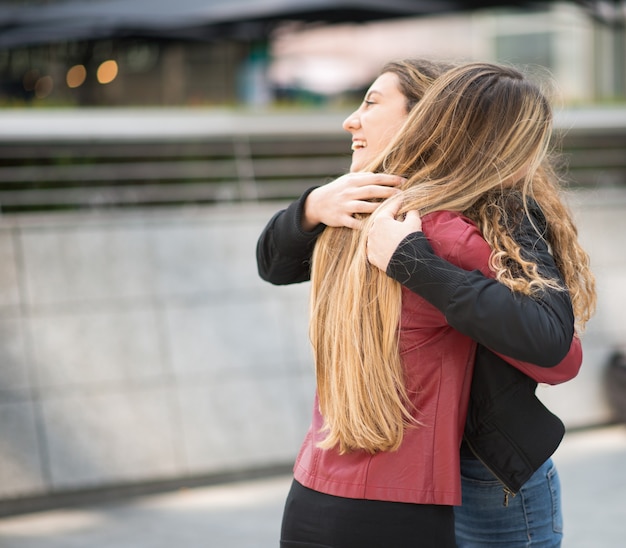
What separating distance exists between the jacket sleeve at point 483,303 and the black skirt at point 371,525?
38cm

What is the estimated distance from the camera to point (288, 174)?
6.97 meters

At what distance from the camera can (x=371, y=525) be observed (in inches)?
74.5

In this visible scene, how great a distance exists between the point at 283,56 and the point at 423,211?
1502cm

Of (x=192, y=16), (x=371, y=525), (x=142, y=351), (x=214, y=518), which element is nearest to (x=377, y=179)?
(x=371, y=525)

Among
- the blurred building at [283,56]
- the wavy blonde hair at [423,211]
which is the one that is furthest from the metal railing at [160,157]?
the wavy blonde hair at [423,211]

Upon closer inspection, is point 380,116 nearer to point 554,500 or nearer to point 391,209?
point 391,209

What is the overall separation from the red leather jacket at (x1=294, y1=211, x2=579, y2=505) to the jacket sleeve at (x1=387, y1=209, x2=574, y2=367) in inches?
1.4

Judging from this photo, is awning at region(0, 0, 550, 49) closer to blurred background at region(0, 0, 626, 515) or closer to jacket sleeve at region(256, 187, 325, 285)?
blurred background at region(0, 0, 626, 515)

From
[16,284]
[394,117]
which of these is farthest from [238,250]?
[394,117]

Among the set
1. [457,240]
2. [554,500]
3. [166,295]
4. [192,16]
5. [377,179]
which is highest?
[192,16]

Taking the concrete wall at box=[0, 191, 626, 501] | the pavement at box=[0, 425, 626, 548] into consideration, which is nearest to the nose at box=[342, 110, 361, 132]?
the pavement at box=[0, 425, 626, 548]

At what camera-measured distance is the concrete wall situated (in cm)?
533

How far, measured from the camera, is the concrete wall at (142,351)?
533 centimetres

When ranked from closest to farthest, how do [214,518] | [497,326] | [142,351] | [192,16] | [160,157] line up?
[497,326] < [214,518] < [142,351] < [160,157] < [192,16]
